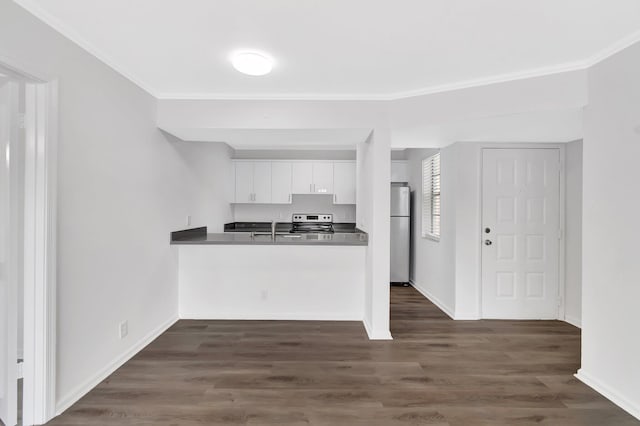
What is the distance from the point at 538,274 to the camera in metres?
4.02

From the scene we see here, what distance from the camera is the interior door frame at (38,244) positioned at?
1.94 metres

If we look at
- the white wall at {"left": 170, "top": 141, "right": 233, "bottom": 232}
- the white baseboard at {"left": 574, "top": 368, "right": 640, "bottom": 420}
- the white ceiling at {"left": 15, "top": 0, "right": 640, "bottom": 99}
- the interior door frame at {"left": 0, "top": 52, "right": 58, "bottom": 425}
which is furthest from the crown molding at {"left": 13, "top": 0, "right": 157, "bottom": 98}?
the white baseboard at {"left": 574, "top": 368, "right": 640, "bottom": 420}

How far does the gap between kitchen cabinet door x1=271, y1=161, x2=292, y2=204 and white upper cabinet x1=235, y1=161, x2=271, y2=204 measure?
0.09 metres

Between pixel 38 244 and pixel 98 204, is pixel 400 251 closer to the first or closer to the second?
pixel 98 204

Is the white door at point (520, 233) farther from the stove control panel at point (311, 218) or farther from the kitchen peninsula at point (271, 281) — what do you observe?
the stove control panel at point (311, 218)

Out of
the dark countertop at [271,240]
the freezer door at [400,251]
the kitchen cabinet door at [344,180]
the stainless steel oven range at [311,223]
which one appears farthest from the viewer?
the stainless steel oven range at [311,223]

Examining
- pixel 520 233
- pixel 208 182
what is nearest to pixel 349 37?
pixel 520 233

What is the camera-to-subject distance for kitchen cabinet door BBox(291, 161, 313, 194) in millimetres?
6117

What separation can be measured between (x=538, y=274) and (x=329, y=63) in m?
3.44

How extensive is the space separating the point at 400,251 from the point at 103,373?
14.5 feet

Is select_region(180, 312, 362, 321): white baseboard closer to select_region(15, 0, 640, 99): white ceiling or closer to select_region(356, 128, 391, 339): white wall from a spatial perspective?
select_region(356, 128, 391, 339): white wall

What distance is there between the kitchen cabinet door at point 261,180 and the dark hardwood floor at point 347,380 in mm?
2880

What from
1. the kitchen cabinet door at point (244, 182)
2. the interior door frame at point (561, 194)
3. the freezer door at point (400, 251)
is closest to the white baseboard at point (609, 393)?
the interior door frame at point (561, 194)

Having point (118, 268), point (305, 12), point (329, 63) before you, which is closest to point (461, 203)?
point (329, 63)
